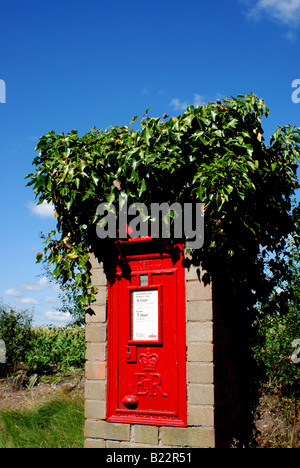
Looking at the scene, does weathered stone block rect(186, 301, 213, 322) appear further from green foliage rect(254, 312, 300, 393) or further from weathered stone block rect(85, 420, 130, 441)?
green foliage rect(254, 312, 300, 393)

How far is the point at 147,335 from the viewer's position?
448cm

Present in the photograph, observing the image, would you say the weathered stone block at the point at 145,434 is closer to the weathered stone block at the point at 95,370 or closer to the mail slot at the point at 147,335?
the mail slot at the point at 147,335

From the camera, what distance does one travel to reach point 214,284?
14.2 feet

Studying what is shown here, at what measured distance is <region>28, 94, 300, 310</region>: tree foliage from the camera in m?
4.21

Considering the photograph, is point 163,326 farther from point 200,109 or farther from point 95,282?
point 200,109

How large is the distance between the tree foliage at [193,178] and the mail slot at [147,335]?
32 cm

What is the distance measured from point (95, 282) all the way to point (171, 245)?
954 millimetres

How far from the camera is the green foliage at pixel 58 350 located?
937cm

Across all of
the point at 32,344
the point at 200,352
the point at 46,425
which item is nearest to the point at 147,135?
the point at 200,352

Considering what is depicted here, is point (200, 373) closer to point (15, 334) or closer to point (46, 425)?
point (46, 425)

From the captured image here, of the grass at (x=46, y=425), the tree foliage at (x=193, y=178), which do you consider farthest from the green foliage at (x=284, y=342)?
the grass at (x=46, y=425)

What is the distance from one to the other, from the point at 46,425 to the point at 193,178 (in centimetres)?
396

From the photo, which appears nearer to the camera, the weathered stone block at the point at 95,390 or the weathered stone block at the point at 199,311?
the weathered stone block at the point at 199,311

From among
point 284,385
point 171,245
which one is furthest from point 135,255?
point 284,385
